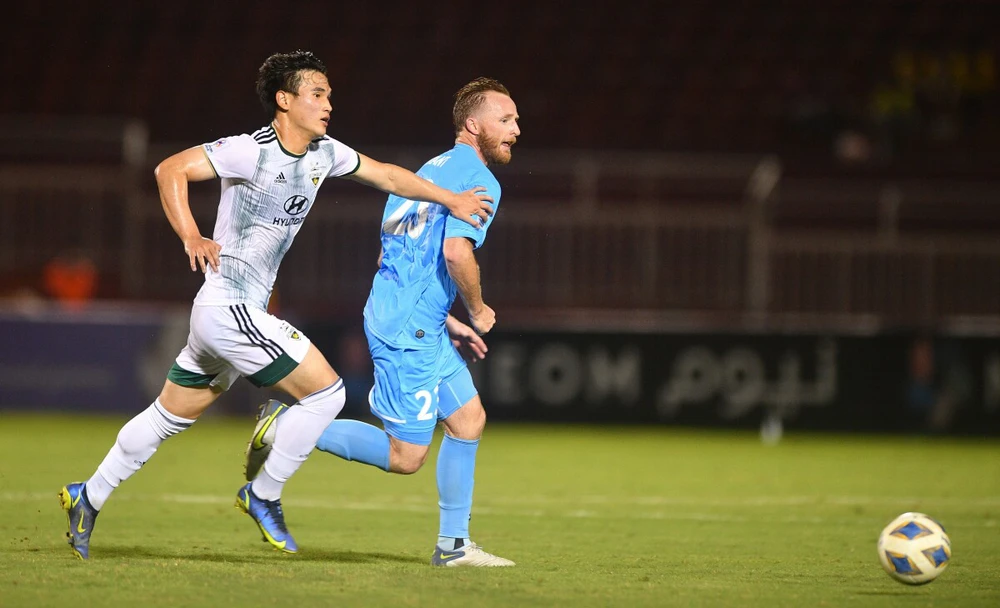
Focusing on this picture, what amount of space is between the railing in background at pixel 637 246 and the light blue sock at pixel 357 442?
882 cm

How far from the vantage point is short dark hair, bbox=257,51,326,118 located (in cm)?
579

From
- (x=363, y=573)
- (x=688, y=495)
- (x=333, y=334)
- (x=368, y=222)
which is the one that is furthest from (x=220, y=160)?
(x=368, y=222)

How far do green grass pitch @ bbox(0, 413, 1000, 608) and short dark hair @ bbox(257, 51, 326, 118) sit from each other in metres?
2.05

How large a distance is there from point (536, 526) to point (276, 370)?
2.30 m

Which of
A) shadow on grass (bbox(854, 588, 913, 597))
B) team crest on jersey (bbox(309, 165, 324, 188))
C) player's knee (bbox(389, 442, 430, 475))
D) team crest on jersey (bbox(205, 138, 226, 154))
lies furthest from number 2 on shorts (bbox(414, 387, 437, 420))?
shadow on grass (bbox(854, 588, 913, 597))

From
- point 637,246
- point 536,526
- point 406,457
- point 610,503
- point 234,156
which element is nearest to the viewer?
point 234,156

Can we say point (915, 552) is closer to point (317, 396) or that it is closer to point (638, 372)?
point (317, 396)

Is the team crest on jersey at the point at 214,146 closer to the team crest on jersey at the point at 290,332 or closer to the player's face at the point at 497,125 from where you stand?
the team crest on jersey at the point at 290,332

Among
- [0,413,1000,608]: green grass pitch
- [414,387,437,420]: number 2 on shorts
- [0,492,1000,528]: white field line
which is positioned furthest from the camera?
[0,492,1000,528]: white field line

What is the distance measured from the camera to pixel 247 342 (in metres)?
5.64

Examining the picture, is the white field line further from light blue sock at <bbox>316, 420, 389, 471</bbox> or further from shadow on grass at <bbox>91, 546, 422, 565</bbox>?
light blue sock at <bbox>316, 420, 389, 471</bbox>

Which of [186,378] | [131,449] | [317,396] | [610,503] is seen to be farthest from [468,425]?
[610,503]

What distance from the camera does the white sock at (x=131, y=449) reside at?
5840 millimetres

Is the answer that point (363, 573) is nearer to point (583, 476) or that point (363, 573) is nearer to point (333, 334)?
point (583, 476)
